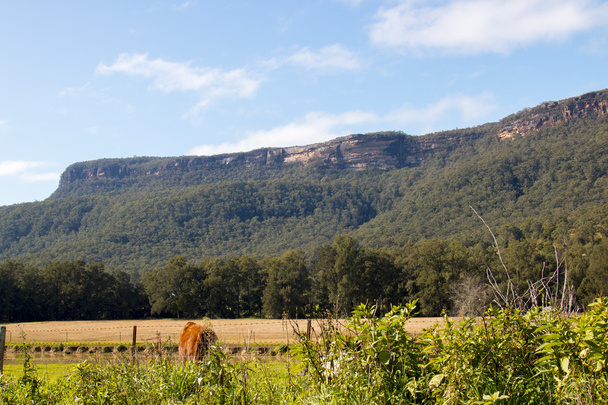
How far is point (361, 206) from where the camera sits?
522 ft

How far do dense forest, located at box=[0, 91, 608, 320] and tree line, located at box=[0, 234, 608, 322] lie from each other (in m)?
0.20

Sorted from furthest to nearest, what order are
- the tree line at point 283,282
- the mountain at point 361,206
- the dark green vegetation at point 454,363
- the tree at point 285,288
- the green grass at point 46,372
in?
the mountain at point 361,206, the tree at point 285,288, the tree line at point 283,282, the green grass at point 46,372, the dark green vegetation at point 454,363

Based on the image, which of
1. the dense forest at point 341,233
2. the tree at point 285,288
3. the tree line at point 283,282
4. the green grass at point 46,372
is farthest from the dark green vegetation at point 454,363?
the tree at point 285,288

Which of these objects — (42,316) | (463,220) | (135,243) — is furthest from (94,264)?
(463,220)

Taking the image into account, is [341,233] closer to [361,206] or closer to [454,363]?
[361,206]

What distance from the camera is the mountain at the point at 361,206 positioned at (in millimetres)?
105625

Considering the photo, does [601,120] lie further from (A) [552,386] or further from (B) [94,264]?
(A) [552,386]

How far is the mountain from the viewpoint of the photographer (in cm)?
10562

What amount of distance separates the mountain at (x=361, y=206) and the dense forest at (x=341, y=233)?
1.79ft

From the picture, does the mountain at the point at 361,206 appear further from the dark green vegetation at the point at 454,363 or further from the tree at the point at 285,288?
the dark green vegetation at the point at 454,363

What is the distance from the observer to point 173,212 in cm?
14225

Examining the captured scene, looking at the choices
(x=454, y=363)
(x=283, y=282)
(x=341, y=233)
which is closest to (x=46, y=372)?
(x=454, y=363)

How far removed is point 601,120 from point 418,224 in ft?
229

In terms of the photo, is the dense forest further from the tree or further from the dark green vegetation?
the dark green vegetation
